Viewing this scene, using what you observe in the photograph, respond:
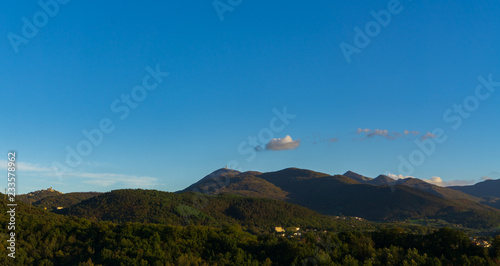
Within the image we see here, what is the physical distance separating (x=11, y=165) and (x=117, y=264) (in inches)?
673

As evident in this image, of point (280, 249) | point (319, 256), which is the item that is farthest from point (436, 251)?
point (280, 249)

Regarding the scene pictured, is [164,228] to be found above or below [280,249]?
above

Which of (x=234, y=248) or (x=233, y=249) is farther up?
(x=234, y=248)

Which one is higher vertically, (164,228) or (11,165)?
(11,165)

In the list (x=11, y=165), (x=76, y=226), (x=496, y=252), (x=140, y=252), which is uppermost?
(x=11, y=165)

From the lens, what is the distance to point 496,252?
39.4m

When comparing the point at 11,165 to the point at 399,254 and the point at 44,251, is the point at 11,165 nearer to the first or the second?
the point at 44,251

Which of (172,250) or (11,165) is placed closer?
(11,165)

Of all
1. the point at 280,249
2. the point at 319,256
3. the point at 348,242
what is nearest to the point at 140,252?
the point at 280,249

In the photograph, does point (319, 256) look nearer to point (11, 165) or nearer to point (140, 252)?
point (140, 252)

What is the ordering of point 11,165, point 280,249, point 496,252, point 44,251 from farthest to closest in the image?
point 44,251, point 280,249, point 11,165, point 496,252

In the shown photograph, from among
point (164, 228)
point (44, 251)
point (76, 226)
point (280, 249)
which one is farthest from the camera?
point (76, 226)

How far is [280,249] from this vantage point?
45.5 metres

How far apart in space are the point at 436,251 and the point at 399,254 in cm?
586
